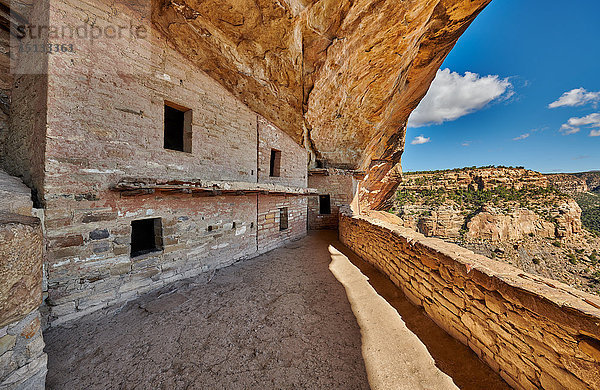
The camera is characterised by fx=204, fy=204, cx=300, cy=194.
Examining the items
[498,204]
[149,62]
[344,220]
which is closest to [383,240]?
[344,220]

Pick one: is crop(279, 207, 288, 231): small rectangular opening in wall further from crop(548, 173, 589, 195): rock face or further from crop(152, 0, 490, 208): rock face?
crop(548, 173, 589, 195): rock face

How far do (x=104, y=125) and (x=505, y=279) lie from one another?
529 centimetres

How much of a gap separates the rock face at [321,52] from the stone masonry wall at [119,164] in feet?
2.12

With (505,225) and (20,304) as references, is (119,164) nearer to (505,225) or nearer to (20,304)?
(20,304)

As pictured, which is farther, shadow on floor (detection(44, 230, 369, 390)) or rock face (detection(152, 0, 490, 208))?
rock face (detection(152, 0, 490, 208))

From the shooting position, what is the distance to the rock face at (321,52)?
3871 mm

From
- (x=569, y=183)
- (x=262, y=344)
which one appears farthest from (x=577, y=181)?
(x=262, y=344)

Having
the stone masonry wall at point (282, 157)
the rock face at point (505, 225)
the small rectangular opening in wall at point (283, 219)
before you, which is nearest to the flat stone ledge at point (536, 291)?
the stone masonry wall at point (282, 157)

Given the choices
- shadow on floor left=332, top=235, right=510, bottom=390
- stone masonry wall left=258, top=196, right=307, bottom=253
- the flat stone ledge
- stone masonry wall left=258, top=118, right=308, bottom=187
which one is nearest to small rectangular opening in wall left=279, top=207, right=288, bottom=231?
stone masonry wall left=258, top=196, right=307, bottom=253

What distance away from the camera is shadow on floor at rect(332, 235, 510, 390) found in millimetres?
1896

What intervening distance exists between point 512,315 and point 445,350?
864 millimetres

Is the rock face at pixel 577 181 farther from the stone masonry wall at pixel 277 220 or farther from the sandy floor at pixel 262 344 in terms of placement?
the sandy floor at pixel 262 344

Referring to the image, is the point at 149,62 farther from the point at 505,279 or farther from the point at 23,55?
the point at 505,279

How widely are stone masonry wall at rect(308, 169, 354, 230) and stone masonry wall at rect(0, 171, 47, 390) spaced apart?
8444mm
